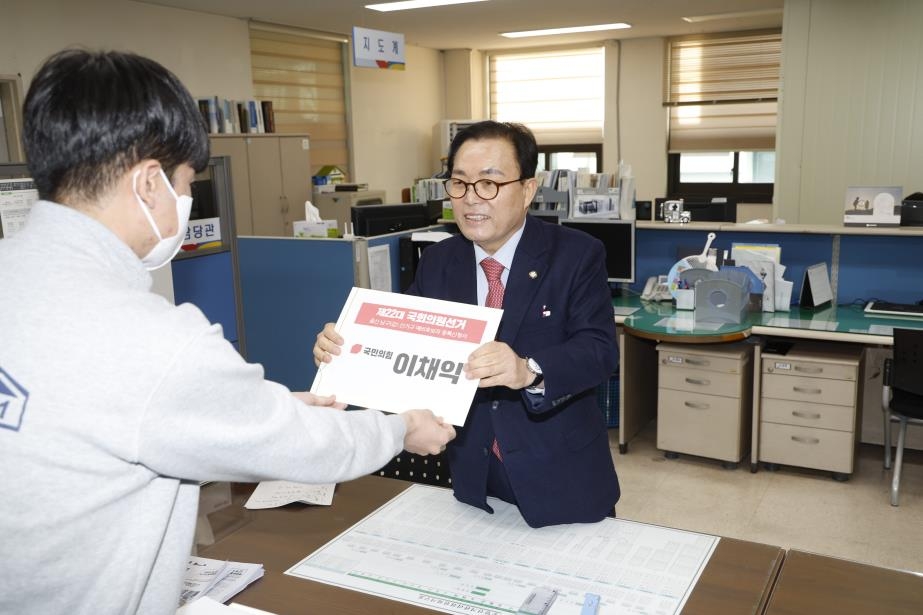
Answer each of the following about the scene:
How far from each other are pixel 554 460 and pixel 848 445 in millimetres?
2756

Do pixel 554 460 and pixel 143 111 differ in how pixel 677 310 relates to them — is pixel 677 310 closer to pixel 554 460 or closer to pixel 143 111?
pixel 554 460

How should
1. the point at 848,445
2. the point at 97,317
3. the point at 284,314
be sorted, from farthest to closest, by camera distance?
the point at 284,314 < the point at 848,445 < the point at 97,317

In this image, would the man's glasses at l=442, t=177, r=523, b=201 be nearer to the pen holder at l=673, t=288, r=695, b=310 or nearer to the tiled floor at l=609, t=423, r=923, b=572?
the tiled floor at l=609, t=423, r=923, b=572

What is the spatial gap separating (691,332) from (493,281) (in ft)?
7.58

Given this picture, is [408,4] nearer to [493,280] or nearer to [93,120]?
[493,280]

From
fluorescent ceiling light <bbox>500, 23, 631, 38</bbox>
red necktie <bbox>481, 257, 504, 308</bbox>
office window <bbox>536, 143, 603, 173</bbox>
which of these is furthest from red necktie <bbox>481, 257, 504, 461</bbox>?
office window <bbox>536, 143, 603, 173</bbox>

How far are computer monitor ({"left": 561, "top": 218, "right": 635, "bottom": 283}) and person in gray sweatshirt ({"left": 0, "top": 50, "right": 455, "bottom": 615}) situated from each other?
3974mm

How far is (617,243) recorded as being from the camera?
190 inches

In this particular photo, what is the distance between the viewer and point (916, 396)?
3686 mm

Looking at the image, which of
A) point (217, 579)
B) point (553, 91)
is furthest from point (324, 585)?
point (553, 91)

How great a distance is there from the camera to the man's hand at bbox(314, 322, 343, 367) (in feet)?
5.49

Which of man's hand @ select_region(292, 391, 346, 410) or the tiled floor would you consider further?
the tiled floor

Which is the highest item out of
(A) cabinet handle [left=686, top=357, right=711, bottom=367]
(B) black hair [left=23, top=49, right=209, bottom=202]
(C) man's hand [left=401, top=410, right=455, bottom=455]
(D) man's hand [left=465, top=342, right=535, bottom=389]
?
(B) black hair [left=23, top=49, right=209, bottom=202]

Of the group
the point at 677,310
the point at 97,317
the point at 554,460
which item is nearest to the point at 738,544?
the point at 554,460
